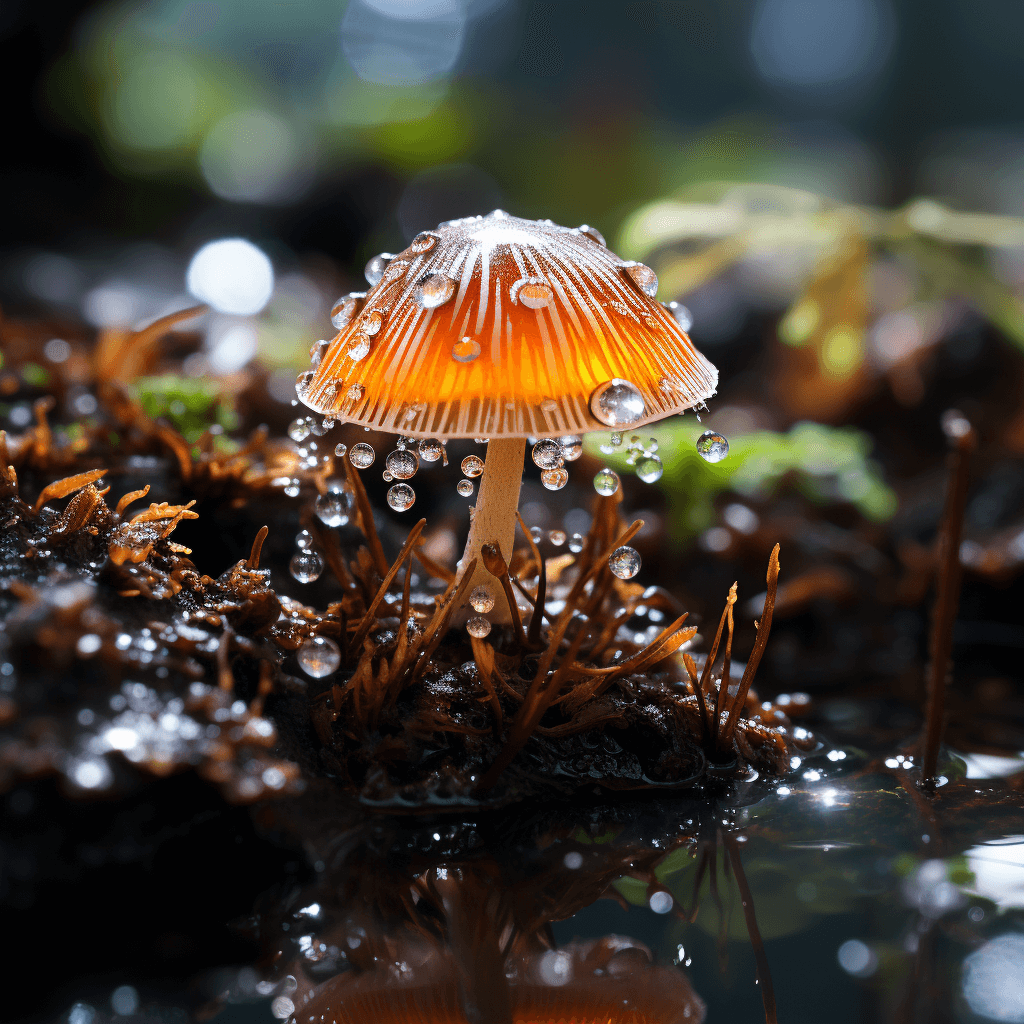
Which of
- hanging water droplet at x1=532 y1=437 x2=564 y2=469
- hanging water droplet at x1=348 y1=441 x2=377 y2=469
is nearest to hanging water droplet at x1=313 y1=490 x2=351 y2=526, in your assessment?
hanging water droplet at x1=348 y1=441 x2=377 y2=469

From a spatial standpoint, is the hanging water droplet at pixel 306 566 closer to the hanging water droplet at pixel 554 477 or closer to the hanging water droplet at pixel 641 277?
the hanging water droplet at pixel 554 477

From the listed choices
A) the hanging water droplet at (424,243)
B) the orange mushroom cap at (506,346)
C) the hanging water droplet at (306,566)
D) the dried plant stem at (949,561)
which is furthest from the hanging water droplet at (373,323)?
the dried plant stem at (949,561)

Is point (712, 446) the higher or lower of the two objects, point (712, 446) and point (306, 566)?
the higher

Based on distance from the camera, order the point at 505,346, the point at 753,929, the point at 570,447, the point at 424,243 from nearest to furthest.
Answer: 1. the point at 753,929
2. the point at 505,346
3. the point at 424,243
4. the point at 570,447

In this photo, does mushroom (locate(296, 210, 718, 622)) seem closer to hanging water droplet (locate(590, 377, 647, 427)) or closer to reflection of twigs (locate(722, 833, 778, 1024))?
hanging water droplet (locate(590, 377, 647, 427))

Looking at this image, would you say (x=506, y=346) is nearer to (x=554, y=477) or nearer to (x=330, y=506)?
(x=554, y=477)

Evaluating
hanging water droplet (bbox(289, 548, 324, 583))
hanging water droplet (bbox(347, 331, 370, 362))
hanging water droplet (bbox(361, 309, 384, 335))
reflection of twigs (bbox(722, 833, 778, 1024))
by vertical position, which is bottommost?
reflection of twigs (bbox(722, 833, 778, 1024))

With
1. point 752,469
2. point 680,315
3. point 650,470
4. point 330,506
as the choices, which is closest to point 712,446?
point 650,470
